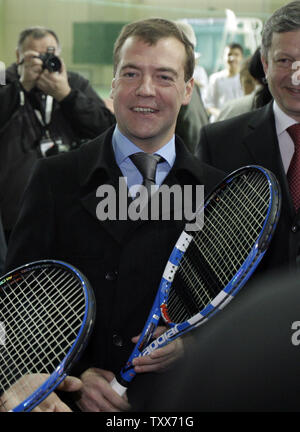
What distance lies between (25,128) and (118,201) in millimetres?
1304

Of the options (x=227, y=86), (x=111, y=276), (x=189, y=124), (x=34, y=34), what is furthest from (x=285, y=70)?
(x=227, y=86)

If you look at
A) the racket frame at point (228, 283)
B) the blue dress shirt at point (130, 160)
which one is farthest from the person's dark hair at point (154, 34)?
the racket frame at point (228, 283)

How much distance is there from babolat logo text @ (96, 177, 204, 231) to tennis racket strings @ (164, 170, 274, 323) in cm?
7

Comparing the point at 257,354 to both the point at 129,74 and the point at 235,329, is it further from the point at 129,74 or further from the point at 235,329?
the point at 129,74

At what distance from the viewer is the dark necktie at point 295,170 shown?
1.72m

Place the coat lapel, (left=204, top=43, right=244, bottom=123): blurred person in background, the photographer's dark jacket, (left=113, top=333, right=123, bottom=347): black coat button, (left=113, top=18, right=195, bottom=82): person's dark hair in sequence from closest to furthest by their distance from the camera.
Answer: (left=113, top=333, right=123, bottom=347): black coat button → (left=113, top=18, right=195, bottom=82): person's dark hair → the coat lapel → the photographer's dark jacket → (left=204, top=43, right=244, bottom=123): blurred person in background

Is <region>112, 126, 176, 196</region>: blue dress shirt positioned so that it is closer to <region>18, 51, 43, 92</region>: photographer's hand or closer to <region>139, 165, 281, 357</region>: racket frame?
<region>139, 165, 281, 357</region>: racket frame

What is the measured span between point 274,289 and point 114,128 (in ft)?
A: 3.72

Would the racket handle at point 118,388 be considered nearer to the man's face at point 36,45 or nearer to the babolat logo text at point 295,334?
Result: the babolat logo text at point 295,334

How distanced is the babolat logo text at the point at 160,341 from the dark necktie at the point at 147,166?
0.38 metres

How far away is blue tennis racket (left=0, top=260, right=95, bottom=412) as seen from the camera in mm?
1105

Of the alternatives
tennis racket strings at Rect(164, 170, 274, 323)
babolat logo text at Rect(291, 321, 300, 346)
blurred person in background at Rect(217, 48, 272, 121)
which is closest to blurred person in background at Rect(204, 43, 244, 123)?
blurred person in background at Rect(217, 48, 272, 121)

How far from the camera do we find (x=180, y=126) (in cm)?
290

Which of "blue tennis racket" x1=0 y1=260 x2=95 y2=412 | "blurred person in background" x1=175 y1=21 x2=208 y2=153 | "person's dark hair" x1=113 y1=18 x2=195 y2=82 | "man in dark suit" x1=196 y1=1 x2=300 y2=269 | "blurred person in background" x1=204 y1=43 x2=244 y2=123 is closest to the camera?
"blue tennis racket" x1=0 y1=260 x2=95 y2=412
